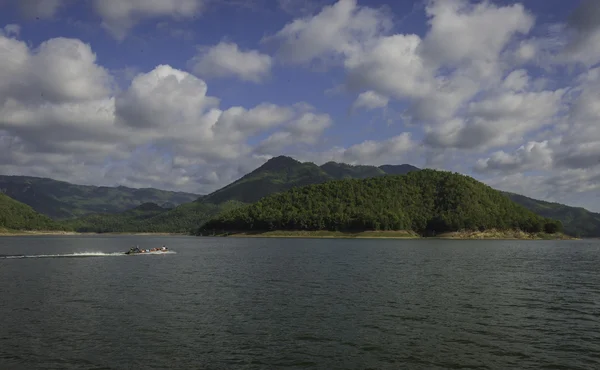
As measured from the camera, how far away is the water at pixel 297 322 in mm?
34125

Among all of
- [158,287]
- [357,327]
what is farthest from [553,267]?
[158,287]

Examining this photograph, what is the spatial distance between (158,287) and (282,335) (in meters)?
34.3

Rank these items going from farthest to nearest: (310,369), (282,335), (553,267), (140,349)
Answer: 1. (553,267)
2. (282,335)
3. (140,349)
4. (310,369)

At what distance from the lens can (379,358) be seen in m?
34.3

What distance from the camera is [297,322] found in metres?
45.3

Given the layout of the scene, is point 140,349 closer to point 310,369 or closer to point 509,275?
point 310,369

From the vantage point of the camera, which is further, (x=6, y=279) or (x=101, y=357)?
(x=6, y=279)

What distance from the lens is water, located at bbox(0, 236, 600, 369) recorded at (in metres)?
34.1

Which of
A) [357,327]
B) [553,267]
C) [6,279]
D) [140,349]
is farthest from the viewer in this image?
[553,267]

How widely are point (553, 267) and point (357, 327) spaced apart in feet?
274

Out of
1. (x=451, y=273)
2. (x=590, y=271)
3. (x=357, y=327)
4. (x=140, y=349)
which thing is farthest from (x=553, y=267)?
(x=140, y=349)

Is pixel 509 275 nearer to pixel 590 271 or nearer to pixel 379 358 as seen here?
pixel 590 271

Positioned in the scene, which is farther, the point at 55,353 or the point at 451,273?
the point at 451,273

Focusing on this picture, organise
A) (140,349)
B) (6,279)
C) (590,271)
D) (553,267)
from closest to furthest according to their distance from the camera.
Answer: (140,349), (6,279), (590,271), (553,267)
